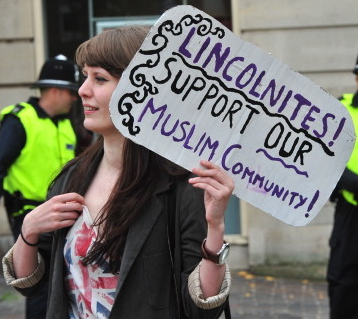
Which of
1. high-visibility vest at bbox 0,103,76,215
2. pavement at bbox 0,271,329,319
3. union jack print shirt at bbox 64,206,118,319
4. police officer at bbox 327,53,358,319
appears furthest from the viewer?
pavement at bbox 0,271,329,319

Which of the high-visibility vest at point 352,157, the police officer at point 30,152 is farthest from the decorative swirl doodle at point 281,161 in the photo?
the police officer at point 30,152

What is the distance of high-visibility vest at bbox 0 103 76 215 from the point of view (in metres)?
5.73

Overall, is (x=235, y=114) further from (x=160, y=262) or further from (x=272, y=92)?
(x=160, y=262)

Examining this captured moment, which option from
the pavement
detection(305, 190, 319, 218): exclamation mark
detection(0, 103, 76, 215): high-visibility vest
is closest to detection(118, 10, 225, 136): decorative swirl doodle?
detection(305, 190, 319, 218): exclamation mark

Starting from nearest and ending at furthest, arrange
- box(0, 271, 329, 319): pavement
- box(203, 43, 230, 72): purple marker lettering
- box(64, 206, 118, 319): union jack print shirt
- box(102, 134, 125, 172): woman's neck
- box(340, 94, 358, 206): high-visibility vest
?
1. box(203, 43, 230, 72): purple marker lettering
2. box(64, 206, 118, 319): union jack print shirt
3. box(102, 134, 125, 172): woman's neck
4. box(340, 94, 358, 206): high-visibility vest
5. box(0, 271, 329, 319): pavement

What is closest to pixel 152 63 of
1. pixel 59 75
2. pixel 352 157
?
pixel 352 157

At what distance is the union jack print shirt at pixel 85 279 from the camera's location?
9.00ft

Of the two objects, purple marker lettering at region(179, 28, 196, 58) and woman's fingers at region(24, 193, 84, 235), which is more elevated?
purple marker lettering at region(179, 28, 196, 58)

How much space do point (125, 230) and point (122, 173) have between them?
191mm

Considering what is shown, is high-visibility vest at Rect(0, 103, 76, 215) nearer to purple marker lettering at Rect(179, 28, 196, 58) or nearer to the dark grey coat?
the dark grey coat

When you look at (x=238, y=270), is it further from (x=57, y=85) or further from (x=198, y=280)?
(x=198, y=280)

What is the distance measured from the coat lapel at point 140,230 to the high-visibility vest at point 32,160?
303 cm

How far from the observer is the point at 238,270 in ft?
30.2

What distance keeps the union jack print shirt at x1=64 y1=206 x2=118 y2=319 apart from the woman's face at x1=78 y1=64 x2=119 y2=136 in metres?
0.28
